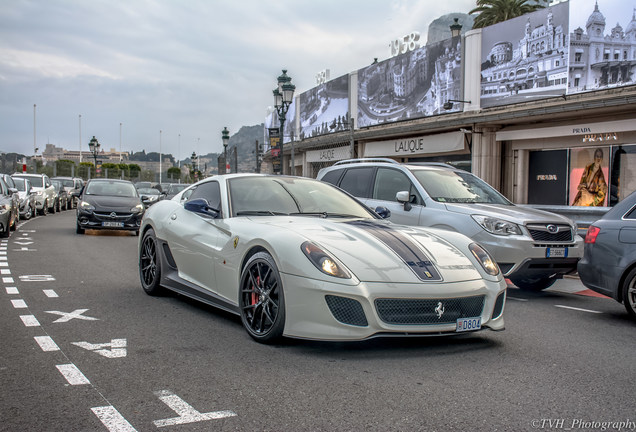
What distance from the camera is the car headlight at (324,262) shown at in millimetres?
4488

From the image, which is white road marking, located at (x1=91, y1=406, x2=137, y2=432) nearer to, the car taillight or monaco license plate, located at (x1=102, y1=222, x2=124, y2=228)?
the car taillight

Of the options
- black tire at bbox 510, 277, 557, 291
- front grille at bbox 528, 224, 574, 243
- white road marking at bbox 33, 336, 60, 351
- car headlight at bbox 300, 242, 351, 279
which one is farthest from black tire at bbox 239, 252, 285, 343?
black tire at bbox 510, 277, 557, 291

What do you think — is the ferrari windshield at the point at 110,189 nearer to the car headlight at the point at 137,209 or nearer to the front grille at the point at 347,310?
the car headlight at the point at 137,209

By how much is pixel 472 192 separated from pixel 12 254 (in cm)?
810

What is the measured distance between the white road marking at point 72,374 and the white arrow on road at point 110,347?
33 centimetres

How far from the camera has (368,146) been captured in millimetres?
34781

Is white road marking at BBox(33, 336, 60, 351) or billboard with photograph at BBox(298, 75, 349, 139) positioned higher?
billboard with photograph at BBox(298, 75, 349, 139)

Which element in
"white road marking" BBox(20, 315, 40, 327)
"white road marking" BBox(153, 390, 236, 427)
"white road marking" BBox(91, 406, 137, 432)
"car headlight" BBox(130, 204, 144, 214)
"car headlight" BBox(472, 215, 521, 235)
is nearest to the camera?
"white road marking" BBox(91, 406, 137, 432)

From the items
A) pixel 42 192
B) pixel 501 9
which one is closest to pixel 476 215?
pixel 42 192

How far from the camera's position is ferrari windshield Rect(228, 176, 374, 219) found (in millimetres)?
5941

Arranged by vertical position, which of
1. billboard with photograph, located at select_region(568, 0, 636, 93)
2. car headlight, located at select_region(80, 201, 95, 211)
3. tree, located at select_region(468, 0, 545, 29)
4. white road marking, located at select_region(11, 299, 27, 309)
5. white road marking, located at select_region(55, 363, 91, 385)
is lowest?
white road marking, located at select_region(11, 299, 27, 309)

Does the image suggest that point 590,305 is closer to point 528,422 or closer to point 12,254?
point 528,422

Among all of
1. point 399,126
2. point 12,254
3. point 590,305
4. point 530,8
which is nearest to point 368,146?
point 399,126

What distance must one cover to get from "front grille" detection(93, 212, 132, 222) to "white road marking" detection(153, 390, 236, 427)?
13566 millimetres
